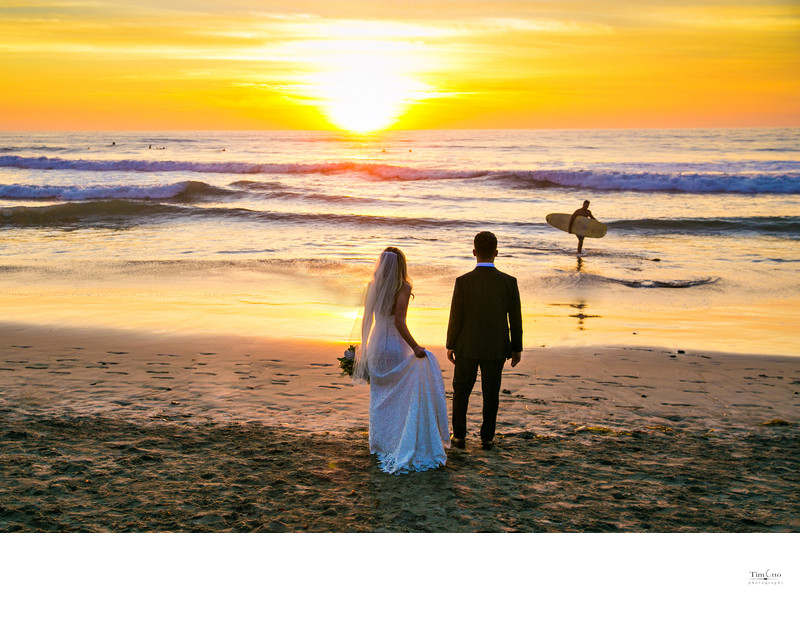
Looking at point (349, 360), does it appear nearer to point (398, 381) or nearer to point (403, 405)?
point (398, 381)

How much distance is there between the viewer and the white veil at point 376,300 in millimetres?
4746

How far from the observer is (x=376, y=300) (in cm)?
486

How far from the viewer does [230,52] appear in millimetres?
12695

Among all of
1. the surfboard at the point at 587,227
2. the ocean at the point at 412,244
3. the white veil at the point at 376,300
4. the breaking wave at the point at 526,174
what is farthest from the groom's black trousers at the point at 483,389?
the breaking wave at the point at 526,174

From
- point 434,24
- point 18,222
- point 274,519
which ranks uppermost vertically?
point 434,24

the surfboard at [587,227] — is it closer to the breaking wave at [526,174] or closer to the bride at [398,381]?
the bride at [398,381]

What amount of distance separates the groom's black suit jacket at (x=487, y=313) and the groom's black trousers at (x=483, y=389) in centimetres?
9

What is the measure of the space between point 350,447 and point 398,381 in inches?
30.0

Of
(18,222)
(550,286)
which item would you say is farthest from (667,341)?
(18,222)

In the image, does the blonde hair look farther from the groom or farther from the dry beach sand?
the dry beach sand

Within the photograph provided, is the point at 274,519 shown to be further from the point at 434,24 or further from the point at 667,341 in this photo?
the point at 434,24

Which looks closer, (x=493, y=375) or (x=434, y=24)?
(x=493, y=375)

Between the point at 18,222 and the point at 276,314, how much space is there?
17724 mm

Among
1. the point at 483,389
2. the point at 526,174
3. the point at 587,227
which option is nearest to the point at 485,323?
the point at 483,389
